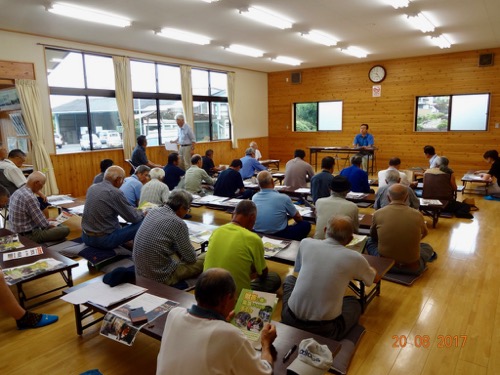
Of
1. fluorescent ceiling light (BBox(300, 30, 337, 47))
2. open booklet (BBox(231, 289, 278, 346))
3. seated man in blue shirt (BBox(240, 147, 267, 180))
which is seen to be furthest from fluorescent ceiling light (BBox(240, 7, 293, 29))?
open booklet (BBox(231, 289, 278, 346))

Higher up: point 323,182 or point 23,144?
point 23,144

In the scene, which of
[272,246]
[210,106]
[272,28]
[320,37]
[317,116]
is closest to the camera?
[272,246]

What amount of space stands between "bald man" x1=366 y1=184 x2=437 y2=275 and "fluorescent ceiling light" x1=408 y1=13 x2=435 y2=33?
4.72m

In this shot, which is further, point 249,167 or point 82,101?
point 82,101

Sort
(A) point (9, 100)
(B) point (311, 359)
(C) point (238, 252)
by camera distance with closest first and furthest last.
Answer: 1. (B) point (311, 359)
2. (C) point (238, 252)
3. (A) point (9, 100)

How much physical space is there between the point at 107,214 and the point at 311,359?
3.09m

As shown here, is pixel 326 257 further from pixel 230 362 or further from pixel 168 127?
pixel 168 127

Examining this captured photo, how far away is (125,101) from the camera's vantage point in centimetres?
912

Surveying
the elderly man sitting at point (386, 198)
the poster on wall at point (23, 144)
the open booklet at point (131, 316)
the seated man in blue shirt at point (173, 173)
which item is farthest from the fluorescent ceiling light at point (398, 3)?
the poster on wall at point (23, 144)

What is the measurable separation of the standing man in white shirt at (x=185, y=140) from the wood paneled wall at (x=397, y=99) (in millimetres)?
5315

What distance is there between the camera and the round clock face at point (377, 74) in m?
11.5

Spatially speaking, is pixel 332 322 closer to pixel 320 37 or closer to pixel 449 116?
pixel 320 37

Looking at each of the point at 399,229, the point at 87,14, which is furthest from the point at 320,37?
the point at 399,229

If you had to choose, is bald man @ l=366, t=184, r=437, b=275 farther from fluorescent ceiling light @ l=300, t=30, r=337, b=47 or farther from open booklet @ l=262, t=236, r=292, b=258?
fluorescent ceiling light @ l=300, t=30, r=337, b=47
